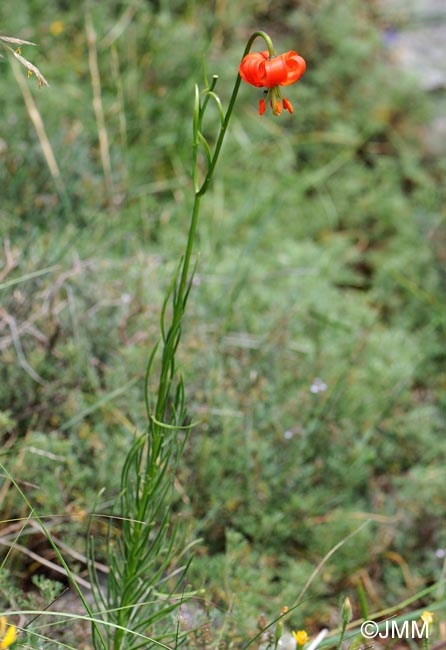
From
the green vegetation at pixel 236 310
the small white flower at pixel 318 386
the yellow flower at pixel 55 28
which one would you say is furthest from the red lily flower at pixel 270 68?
the yellow flower at pixel 55 28

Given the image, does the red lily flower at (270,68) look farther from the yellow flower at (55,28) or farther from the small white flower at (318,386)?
the yellow flower at (55,28)

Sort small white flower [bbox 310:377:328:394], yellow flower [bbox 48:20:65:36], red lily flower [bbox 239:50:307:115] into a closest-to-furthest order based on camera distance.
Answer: red lily flower [bbox 239:50:307:115] < small white flower [bbox 310:377:328:394] < yellow flower [bbox 48:20:65:36]

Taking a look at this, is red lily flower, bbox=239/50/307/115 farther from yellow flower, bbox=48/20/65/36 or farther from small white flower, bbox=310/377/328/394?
yellow flower, bbox=48/20/65/36

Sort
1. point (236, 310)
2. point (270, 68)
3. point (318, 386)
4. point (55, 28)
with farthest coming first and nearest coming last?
point (55, 28) → point (236, 310) → point (318, 386) → point (270, 68)

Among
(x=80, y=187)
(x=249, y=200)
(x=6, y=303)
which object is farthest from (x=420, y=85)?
(x=6, y=303)

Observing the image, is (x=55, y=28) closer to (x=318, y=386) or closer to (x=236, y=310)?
(x=236, y=310)

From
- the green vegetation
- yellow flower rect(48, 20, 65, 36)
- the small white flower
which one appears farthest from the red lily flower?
yellow flower rect(48, 20, 65, 36)

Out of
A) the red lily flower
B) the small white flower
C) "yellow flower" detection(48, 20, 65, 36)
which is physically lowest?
the small white flower

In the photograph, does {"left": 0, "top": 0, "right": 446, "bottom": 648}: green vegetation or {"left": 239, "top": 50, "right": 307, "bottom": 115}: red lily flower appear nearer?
{"left": 239, "top": 50, "right": 307, "bottom": 115}: red lily flower

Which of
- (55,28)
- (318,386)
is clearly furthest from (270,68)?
(55,28)
